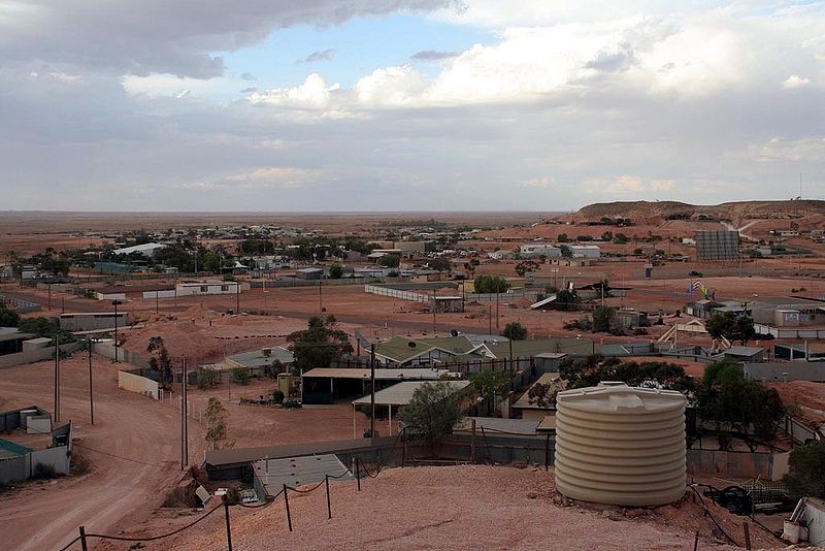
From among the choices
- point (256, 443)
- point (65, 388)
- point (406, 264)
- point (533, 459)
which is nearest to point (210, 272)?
point (406, 264)

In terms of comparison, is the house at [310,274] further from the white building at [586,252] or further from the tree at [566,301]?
the white building at [586,252]

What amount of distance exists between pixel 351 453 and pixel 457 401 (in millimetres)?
3695

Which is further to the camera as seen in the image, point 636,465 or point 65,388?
point 65,388

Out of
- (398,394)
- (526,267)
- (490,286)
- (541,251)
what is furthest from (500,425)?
(541,251)

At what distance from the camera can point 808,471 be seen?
17922mm

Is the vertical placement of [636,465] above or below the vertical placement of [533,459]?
above

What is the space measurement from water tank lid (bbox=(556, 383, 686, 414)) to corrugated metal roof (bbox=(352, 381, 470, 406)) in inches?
465

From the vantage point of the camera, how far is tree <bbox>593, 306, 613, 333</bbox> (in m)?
49.2

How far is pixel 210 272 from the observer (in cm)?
8831

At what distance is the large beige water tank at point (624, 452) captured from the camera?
12453 mm

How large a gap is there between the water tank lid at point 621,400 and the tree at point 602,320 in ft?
118

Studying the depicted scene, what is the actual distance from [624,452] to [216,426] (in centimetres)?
1640

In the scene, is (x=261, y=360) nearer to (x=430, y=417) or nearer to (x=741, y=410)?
(x=430, y=417)

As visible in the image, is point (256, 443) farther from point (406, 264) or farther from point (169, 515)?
point (406, 264)
